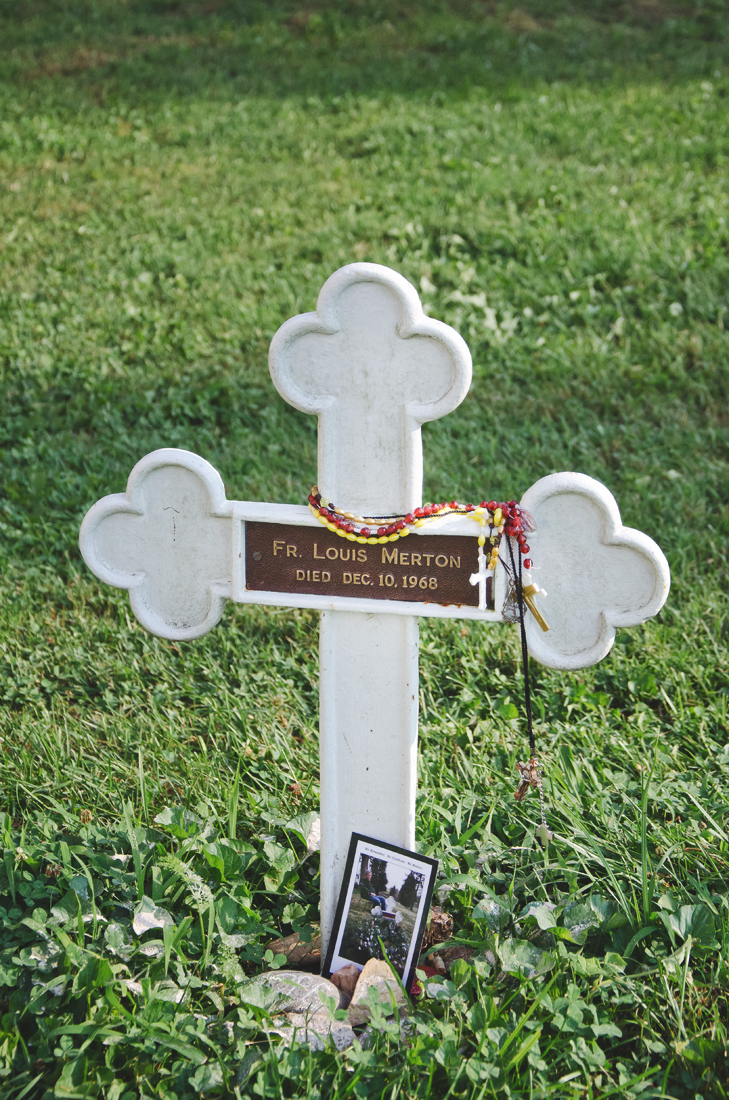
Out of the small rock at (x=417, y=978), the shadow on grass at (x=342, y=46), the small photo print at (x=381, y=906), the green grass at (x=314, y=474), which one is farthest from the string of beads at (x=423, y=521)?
the shadow on grass at (x=342, y=46)

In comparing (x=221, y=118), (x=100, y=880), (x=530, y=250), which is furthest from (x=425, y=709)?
(x=221, y=118)

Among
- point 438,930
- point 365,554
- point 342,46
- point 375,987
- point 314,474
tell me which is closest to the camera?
point 375,987

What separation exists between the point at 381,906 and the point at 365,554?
0.78 meters

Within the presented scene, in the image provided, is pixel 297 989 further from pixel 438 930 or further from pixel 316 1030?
pixel 438 930

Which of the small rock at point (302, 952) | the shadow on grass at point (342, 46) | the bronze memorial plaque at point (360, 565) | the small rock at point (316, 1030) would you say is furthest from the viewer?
the shadow on grass at point (342, 46)

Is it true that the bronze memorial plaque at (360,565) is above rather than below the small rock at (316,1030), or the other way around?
above

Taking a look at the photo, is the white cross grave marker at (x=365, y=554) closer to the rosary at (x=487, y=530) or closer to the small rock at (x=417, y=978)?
the rosary at (x=487, y=530)

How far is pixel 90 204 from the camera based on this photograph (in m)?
6.80

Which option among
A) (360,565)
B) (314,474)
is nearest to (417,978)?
(360,565)

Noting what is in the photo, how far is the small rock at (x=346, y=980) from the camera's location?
2.08 meters

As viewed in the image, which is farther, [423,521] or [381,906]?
[381,906]

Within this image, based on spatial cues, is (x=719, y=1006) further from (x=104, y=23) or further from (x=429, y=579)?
(x=104, y=23)

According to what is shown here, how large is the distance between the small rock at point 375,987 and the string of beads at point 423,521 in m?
0.90

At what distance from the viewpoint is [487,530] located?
1.98 meters
